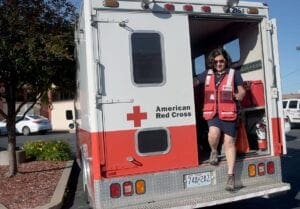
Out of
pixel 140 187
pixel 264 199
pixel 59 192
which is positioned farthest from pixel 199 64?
pixel 140 187

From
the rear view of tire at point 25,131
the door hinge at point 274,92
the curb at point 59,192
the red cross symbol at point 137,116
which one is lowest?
the curb at point 59,192

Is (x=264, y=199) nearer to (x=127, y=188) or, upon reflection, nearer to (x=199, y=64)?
(x=199, y=64)

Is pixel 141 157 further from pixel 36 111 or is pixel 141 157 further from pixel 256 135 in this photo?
pixel 36 111

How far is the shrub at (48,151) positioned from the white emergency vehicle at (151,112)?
7.09 m

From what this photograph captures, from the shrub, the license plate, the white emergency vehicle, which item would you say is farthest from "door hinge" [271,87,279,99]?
the shrub

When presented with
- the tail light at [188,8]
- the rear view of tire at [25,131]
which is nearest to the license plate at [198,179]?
the tail light at [188,8]

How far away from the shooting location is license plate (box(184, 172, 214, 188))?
640cm

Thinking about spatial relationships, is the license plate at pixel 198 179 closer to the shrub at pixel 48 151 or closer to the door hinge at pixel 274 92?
the door hinge at pixel 274 92

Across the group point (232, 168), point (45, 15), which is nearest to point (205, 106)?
point (232, 168)

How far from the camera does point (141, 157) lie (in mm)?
6258

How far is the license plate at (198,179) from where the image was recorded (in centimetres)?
640

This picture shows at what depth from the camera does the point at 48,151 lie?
13539 mm

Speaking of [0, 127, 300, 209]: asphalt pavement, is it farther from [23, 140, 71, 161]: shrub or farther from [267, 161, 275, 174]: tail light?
[267, 161, 275, 174]: tail light

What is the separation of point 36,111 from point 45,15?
104 feet
